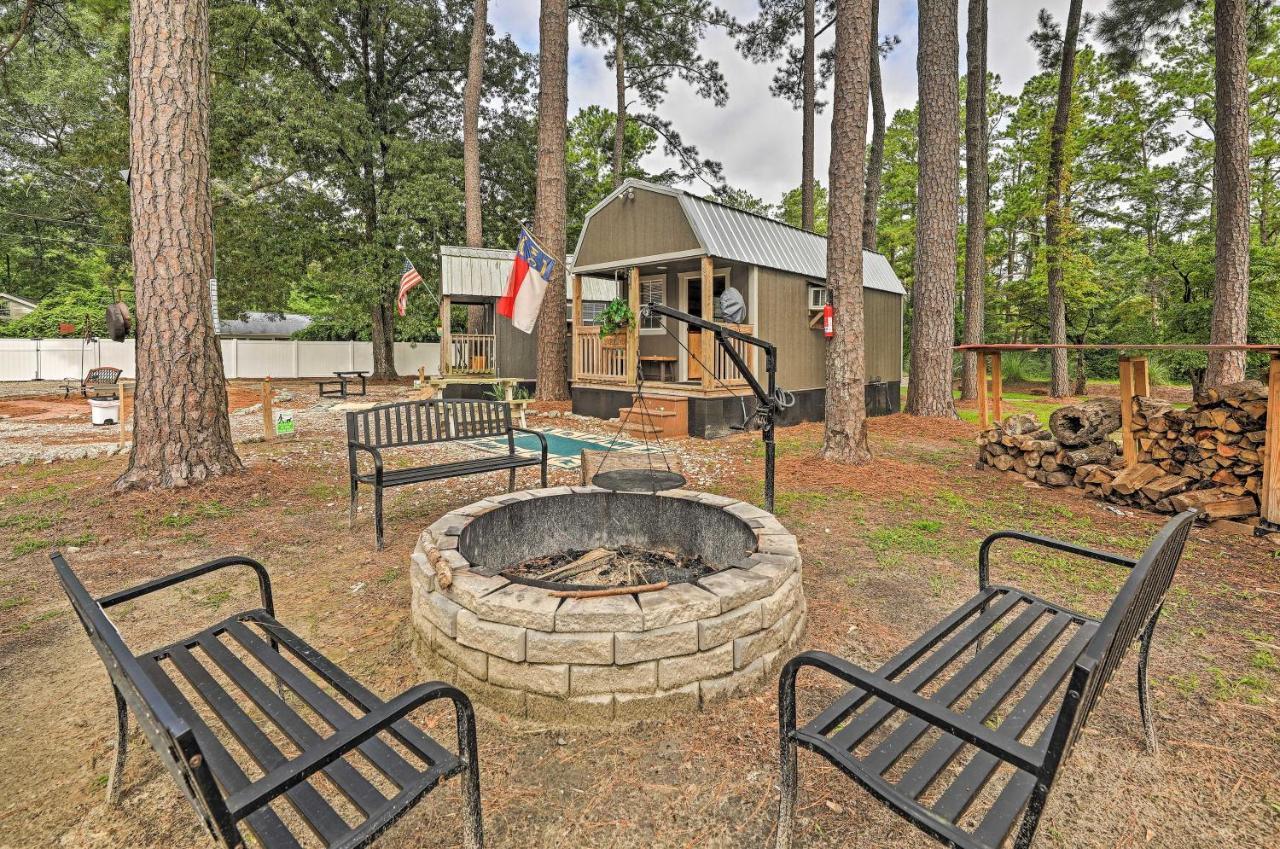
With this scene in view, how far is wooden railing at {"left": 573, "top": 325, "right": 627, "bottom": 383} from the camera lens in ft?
35.7

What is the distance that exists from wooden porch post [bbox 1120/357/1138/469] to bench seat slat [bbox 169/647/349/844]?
668 cm

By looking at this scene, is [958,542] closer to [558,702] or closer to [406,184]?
[558,702]

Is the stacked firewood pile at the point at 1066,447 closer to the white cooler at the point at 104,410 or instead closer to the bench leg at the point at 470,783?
the bench leg at the point at 470,783

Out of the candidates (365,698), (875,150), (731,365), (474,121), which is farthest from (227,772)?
(875,150)

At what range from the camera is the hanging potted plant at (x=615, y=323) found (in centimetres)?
714

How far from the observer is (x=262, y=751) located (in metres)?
1.45

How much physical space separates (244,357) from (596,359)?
56.9 feet

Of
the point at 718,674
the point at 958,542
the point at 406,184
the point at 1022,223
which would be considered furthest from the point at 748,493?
the point at 1022,223

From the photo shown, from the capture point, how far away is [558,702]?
2.22 metres

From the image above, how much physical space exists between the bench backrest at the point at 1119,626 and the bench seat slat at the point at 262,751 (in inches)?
64.7

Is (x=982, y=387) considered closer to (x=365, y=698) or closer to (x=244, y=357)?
(x=365, y=698)

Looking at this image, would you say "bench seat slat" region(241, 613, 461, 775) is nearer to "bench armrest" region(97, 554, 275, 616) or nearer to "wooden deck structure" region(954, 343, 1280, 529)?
"bench armrest" region(97, 554, 275, 616)

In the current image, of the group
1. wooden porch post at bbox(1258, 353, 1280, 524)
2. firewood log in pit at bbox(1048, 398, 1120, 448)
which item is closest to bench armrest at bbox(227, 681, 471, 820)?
wooden porch post at bbox(1258, 353, 1280, 524)

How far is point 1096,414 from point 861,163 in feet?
12.8
